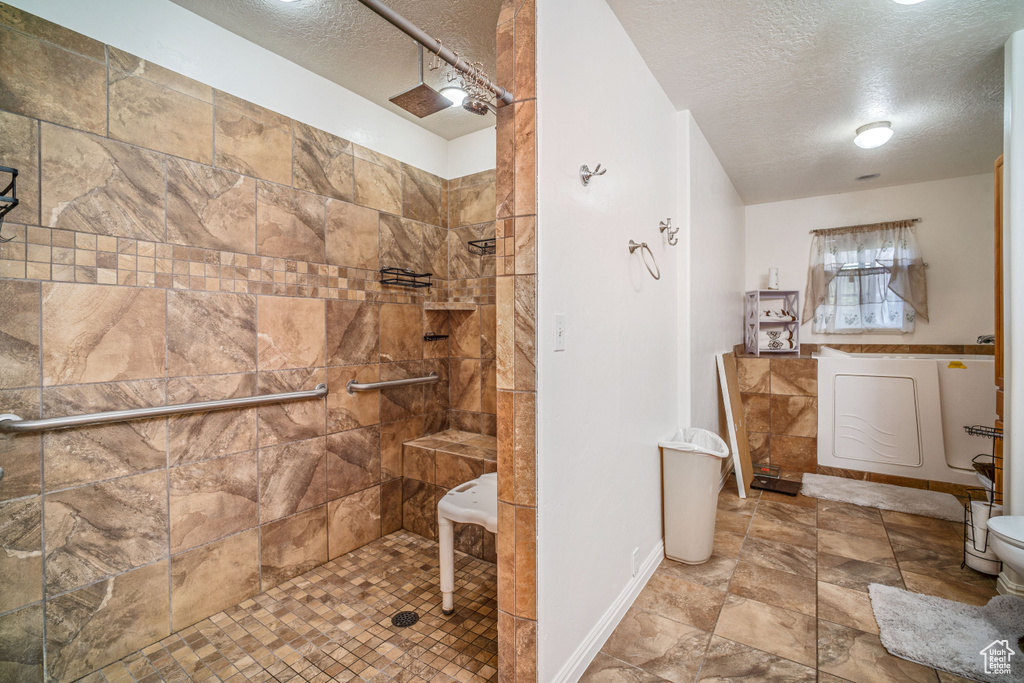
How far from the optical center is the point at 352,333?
8.19 ft

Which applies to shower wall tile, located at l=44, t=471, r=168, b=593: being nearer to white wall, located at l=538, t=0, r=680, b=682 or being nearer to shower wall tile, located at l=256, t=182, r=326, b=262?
shower wall tile, located at l=256, t=182, r=326, b=262

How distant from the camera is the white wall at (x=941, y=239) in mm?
3762

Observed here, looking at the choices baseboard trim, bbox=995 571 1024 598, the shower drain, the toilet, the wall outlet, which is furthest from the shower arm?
baseboard trim, bbox=995 571 1024 598

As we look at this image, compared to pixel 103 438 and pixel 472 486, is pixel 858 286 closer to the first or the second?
pixel 472 486

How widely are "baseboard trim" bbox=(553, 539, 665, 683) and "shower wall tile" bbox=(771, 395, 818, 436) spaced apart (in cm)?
218

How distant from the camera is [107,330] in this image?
1641 millimetres

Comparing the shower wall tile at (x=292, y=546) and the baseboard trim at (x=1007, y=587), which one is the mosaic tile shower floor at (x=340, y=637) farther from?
the baseboard trim at (x=1007, y=587)

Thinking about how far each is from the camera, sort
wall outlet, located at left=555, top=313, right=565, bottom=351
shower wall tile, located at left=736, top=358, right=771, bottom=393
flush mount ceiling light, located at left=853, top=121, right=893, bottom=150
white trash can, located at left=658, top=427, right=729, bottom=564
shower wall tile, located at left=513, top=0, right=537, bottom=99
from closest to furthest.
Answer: shower wall tile, located at left=513, top=0, right=537, bottom=99
wall outlet, located at left=555, top=313, right=565, bottom=351
white trash can, located at left=658, top=427, right=729, bottom=564
flush mount ceiling light, located at left=853, top=121, right=893, bottom=150
shower wall tile, located at left=736, top=358, right=771, bottom=393

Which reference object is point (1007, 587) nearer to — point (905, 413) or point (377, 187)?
point (905, 413)

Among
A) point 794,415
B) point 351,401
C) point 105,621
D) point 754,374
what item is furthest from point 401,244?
point 794,415

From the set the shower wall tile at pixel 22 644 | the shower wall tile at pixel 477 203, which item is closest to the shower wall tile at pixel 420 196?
the shower wall tile at pixel 477 203

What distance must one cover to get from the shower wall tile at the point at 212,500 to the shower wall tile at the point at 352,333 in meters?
0.65

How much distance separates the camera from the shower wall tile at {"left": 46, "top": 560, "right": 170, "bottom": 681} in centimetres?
151

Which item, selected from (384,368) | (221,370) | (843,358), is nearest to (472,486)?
(384,368)
